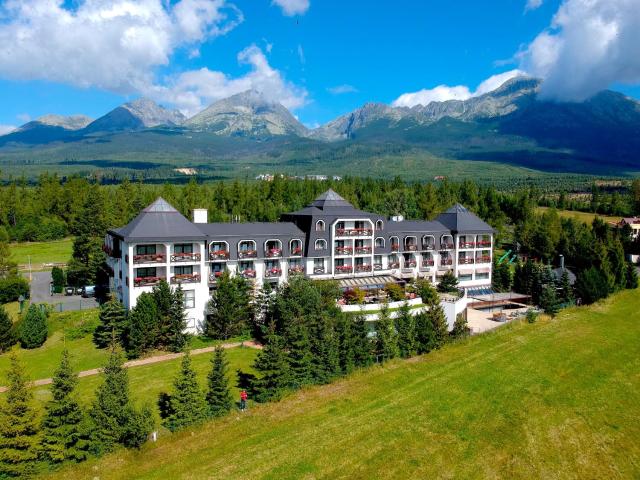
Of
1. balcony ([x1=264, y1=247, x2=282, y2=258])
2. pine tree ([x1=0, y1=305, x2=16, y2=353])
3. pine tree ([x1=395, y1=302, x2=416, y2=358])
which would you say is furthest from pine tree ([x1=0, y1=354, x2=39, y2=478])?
balcony ([x1=264, y1=247, x2=282, y2=258])

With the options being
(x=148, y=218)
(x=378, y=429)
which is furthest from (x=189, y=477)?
(x=148, y=218)

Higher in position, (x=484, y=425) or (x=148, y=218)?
(x=148, y=218)

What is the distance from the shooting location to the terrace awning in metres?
51.1


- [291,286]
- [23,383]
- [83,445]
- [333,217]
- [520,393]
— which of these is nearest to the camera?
[23,383]

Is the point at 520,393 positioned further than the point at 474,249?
No

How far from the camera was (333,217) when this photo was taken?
5200 cm

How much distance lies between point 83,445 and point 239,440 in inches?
291

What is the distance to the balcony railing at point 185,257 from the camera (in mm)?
43562

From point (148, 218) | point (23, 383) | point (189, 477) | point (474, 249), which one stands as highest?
point (148, 218)

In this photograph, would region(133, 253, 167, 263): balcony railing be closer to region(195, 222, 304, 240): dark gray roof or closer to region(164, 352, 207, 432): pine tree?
region(195, 222, 304, 240): dark gray roof

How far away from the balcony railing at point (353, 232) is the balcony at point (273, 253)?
7050mm

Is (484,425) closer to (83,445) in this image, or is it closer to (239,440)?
(239,440)

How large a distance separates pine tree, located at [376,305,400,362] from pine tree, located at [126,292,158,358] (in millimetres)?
17729

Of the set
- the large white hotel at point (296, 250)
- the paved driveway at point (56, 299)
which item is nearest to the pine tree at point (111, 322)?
the large white hotel at point (296, 250)
